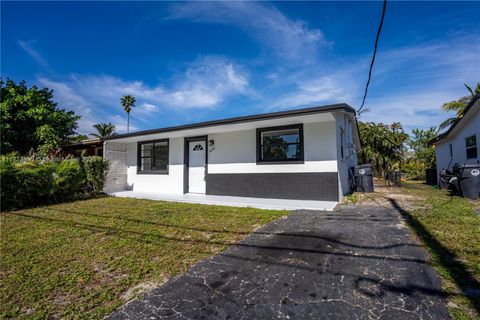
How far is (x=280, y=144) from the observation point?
26.2 ft

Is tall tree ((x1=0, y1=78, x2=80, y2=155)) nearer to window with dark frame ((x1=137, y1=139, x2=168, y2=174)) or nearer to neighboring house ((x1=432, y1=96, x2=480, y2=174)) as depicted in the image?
window with dark frame ((x1=137, y1=139, x2=168, y2=174))

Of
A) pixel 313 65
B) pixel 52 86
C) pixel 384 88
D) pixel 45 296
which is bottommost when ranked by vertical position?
pixel 45 296

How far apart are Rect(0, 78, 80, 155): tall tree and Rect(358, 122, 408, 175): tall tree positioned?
24.1 metres

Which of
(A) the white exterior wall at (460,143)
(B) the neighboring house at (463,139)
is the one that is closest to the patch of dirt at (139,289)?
(B) the neighboring house at (463,139)

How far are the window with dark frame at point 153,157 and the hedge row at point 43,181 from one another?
1.99 m

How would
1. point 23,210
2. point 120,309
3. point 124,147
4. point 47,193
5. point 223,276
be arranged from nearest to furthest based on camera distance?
point 120,309, point 223,276, point 23,210, point 47,193, point 124,147

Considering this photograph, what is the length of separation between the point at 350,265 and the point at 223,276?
1571 millimetres

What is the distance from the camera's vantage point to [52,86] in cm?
2169

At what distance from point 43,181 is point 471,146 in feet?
54.5

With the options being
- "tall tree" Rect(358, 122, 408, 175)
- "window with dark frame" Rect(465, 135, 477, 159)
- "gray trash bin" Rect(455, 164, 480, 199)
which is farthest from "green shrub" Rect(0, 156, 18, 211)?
"tall tree" Rect(358, 122, 408, 175)

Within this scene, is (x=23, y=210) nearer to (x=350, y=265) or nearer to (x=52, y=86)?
(x=350, y=265)

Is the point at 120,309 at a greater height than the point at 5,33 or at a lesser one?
lesser

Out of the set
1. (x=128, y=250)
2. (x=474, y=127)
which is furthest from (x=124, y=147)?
(x=474, y=127)

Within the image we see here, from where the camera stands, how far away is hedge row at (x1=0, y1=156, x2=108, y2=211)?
7.12 m
